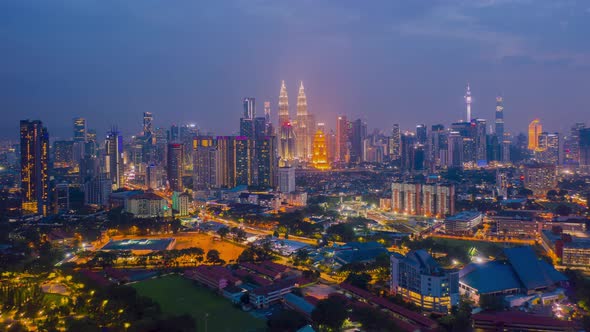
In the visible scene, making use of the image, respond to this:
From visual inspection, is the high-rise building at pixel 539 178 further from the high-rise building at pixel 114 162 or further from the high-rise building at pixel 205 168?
the high-rise building at pixel 114 162

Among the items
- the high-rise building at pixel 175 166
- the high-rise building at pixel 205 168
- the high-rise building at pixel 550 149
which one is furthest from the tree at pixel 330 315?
the high-rise building at pixel 550 149

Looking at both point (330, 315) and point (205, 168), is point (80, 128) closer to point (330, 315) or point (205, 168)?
point (205, 168)

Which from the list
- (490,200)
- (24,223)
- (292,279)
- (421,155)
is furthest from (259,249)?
(421,155)

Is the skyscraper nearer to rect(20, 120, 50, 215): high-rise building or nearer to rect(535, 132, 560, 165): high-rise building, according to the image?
rect(535, 132, 560, 165): high-rise building

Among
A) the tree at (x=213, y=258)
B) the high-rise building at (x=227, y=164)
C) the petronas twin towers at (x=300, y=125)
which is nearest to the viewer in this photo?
the tree at (x=213, y=258)

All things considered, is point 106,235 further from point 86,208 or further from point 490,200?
point 490,200

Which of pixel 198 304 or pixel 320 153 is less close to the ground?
pixel 320 153

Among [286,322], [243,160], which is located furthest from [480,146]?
[286,322]
